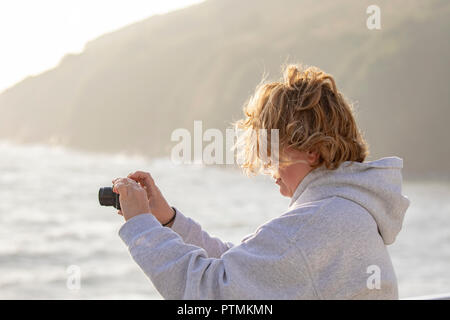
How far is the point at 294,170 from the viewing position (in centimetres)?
99

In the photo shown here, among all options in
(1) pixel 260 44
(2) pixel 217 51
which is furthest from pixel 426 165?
(2) pixel 217 51

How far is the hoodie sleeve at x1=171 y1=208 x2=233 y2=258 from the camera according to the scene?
1185 millimetres

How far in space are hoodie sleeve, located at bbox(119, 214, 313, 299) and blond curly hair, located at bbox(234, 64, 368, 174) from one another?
160mm

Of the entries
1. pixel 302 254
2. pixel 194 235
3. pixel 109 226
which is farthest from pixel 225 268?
pixel 109 226

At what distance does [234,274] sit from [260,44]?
46035 mm

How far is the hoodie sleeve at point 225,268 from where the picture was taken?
849 mm

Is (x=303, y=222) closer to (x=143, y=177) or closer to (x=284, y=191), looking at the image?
(x=284, y=191)

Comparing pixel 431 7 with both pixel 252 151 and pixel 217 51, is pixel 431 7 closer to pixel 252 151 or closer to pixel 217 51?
pixel 217 51

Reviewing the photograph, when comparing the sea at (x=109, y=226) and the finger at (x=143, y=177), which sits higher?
the sea at (x=109, y=226)

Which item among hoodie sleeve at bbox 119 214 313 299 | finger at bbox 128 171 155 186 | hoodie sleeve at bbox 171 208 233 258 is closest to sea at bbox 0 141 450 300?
hoodie sleeve at bbox 171 208 233 258

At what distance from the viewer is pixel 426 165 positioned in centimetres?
3081

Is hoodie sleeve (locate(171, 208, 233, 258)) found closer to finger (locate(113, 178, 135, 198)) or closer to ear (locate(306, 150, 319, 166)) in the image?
finger (locate(113, 178, 135, 198))

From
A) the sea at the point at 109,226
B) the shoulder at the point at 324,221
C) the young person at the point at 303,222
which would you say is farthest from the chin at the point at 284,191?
the sea at the point at 109,226

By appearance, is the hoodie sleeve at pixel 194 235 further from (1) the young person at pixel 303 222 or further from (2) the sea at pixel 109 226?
(2) the sea at pixel 109 226
